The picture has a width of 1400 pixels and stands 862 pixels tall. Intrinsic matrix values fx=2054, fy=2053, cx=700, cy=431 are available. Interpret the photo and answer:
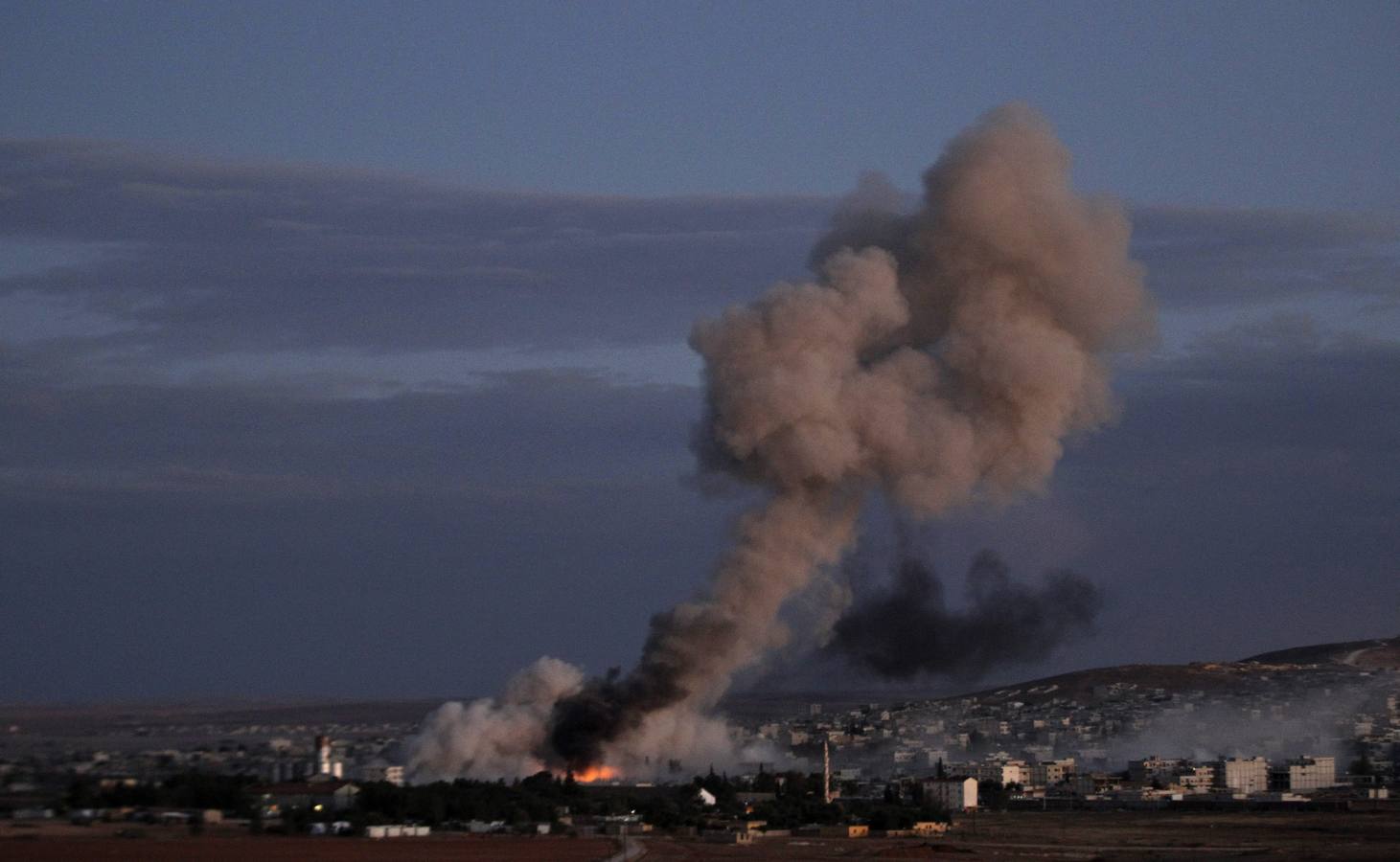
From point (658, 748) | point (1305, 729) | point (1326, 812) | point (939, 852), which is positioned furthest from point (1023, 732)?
point (939, 852)

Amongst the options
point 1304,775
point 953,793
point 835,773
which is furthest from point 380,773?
point 1304,775

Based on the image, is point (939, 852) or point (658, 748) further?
point (658, 748)

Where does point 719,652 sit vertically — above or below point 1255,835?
above

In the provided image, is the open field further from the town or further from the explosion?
the explosion

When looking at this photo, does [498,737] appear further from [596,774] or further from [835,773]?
[835,773]

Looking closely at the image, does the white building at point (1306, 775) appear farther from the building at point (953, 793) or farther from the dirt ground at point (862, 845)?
the building at point (953, 793)

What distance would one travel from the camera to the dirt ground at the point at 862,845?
55812 millimetres

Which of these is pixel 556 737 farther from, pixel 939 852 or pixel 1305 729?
pixel 1305 729

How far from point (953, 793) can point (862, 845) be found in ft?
76.0

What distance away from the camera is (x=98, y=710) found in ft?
449

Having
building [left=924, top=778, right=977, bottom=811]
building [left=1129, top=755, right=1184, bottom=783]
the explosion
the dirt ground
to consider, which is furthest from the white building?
the explosion

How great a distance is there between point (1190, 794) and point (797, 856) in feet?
139

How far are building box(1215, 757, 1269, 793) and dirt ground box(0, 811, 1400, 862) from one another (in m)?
21.5

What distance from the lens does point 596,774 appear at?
83.2 meters
